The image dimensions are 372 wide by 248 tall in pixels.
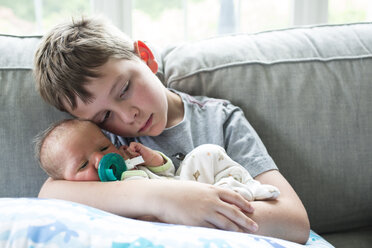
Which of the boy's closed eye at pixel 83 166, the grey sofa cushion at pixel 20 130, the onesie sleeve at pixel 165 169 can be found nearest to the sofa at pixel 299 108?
the grey sofa cushion at pixel 20 130

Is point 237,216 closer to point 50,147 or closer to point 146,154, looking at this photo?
point 146,154

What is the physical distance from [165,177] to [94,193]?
0.20 meters

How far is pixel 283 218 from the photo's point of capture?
3.12 feet

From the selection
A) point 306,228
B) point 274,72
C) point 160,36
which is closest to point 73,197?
point 306,228

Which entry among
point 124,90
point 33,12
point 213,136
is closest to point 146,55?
point 124,90

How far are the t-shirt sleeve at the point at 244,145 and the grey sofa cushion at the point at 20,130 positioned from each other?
50 cm

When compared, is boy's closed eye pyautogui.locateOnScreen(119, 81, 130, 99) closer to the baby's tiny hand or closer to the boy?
the boy

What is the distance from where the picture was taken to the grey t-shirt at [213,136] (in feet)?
3.64

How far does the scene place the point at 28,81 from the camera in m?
1.22

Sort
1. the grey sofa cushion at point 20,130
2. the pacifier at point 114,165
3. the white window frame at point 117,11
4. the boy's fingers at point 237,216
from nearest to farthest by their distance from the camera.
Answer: the boy's fingers at point 237,216
the pacifier at point 114,165
the grey sofa cushion at point 20,130
the white window frame at point 117,11

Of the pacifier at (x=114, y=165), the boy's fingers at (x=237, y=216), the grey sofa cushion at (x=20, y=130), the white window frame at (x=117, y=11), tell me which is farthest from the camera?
the white window frame at (x=117, y=11)

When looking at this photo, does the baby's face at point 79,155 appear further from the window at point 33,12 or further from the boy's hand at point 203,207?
the window at point 33,12

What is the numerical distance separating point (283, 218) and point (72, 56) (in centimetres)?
68

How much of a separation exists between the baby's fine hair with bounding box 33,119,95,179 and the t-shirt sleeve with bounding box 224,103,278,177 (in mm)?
398
